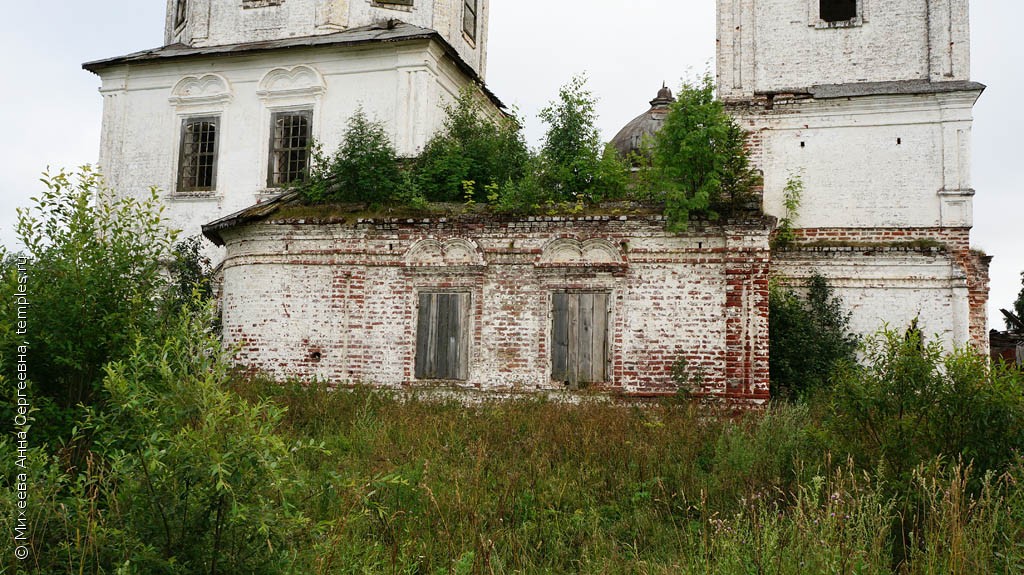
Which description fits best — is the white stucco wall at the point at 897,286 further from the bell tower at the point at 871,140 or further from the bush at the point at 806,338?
the bush at the point at 806,338

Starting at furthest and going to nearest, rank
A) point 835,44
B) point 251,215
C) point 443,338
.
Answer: point 835,44 → point 251,215 → point 443,338

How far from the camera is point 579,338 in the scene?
12.5 m

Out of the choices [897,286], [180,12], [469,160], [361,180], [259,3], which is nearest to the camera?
[361,180]

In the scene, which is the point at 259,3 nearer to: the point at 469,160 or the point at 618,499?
the point at 469,160

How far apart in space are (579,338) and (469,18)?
42.0 feet

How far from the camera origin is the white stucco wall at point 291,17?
19.7 metres

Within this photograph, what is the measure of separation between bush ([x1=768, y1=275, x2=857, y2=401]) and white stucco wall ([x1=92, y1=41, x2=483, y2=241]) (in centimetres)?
882

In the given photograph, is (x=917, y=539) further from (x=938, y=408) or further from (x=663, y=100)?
(x=663, y=100)

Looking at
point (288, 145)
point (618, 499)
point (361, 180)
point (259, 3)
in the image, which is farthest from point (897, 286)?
point (259, 3)

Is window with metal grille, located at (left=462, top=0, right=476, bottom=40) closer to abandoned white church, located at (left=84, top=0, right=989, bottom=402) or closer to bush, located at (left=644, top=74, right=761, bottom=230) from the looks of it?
abandoned white church, located at (left=84, top=0, right=989, bottom=402)

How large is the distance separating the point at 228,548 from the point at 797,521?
3351 millimetres

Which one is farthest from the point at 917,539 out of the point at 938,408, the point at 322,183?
the point at 322,183

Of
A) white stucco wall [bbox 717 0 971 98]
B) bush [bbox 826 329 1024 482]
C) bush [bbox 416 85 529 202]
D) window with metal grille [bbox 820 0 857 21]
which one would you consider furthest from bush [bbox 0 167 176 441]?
window with metal grille [bbox 820 0 857 21]

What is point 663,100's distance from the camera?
25.6 meters
